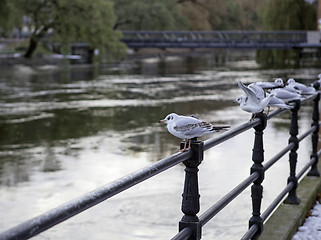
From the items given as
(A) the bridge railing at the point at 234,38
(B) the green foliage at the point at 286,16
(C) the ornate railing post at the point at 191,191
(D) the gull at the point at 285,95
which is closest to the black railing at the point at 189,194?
(C) the ornate railing post at the point at 191,191

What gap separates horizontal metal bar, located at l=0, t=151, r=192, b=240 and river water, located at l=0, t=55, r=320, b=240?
4398 mm

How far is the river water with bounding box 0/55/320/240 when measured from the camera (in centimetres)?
750

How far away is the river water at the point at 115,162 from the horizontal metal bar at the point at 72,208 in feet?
14.4

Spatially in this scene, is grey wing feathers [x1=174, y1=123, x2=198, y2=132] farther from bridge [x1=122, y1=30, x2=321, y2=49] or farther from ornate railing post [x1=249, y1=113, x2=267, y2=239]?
bridge [x1=122, y1=30, x2=321, y2=49]

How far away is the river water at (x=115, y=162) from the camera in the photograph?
7504 millimetres

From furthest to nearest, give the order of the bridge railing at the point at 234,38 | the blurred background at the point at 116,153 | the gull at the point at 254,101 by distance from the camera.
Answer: the bridge railing at the point at 234,38 → the blurred background at the point at 116,153 → the gull at the point at 254,101

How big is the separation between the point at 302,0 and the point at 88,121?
38.6m

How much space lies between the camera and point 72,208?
204 centimetres

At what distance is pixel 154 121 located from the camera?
17719mm

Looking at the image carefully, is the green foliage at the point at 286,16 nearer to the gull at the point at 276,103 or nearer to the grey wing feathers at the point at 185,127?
the gull at the point at 276,103

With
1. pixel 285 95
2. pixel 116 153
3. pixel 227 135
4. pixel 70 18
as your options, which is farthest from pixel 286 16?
pixel 227 135

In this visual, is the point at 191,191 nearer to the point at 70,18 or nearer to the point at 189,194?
the point at 189,194

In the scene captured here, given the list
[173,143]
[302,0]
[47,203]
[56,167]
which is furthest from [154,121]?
[302,0]

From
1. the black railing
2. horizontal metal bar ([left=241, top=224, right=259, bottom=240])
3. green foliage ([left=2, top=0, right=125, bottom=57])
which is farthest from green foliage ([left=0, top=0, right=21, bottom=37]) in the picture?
horizontal metal bar ([left=241, top=224, right=259, bottom=240])
